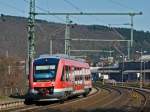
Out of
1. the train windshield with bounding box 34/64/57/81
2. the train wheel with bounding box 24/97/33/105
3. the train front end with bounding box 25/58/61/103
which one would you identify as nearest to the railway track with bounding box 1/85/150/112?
the train front end with bounding box 25/58/61/103

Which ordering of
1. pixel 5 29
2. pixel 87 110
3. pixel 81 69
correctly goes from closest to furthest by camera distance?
pixel 87 110 < pixel 81 69 < pixel 5 29

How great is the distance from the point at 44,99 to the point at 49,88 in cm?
83

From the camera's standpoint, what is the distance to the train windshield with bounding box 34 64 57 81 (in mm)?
39469

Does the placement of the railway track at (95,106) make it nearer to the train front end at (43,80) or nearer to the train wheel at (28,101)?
the train front end at (43,80)

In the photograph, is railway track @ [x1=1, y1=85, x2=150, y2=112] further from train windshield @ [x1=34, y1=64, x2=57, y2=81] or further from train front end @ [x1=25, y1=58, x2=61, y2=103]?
train windshield @ [x1=34, y1=64, x2=57, y2=81]

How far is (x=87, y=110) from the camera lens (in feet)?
106

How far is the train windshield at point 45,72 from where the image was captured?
129ft

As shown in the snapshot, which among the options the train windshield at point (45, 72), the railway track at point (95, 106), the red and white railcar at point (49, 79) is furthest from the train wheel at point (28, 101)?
the train windshield at point (45, 72)

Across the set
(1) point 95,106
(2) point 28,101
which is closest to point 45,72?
(2) point 28,101

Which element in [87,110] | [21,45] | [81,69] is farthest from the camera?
[21,45]

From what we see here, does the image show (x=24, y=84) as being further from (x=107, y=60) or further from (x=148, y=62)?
(x=107, y=60)

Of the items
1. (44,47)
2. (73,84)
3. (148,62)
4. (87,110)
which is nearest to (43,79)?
(73,84)

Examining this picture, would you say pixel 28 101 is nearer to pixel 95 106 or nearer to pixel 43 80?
pixel 43 80

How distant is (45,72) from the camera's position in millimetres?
39594
